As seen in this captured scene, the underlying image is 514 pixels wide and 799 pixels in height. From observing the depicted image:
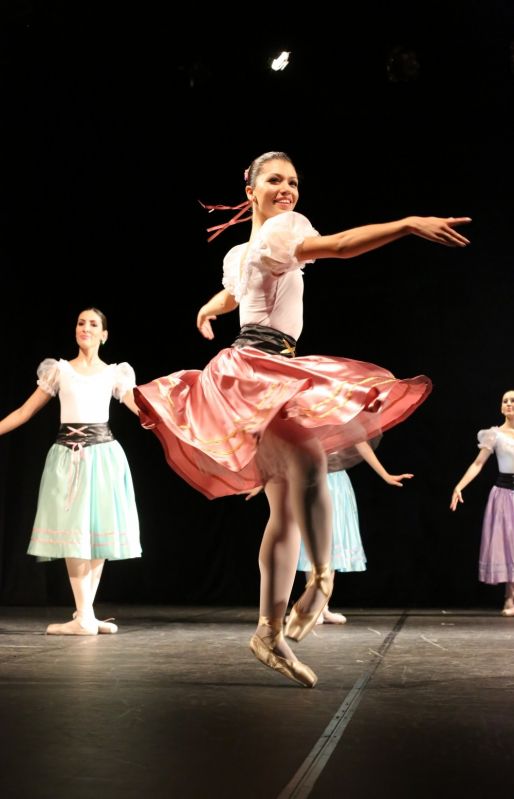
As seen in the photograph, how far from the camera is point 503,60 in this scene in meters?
5.24

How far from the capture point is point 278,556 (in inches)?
91.4

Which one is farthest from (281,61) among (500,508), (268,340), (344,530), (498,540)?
(268,340)

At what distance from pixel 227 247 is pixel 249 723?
4826mm

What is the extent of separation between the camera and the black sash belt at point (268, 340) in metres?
2.42

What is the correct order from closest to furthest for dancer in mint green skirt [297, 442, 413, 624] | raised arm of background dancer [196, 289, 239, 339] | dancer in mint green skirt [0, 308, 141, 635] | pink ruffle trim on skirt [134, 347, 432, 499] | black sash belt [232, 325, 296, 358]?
pink ruffle trim on skirt [134, 347, 432, 499], black sash belt [232, 325, 296, 358], raised arm of background dancer [196, 289, 239, 339], dancer in mint green skirt [0, 308, 141, 635], dancer in mint green skirt [297, 442, 413, 624]

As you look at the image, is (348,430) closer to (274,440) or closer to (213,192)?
(274,440)

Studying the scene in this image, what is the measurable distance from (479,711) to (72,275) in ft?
16.0

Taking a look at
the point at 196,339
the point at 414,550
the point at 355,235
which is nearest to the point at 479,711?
the point at 355,235

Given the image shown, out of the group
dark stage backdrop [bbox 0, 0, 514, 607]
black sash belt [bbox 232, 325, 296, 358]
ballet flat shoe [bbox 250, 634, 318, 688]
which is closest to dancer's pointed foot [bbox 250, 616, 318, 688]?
ballet flat shoe [bbox 250, 634, 318, 688]

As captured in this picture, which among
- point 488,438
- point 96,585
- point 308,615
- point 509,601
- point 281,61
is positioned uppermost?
point 281,61

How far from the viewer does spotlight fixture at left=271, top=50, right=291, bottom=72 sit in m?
5.28

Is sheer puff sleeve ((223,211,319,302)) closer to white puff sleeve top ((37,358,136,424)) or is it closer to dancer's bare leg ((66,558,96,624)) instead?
white puff sleeve top ((37,358,136,424))

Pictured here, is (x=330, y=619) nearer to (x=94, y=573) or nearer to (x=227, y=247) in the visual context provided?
(x=94, y=573)

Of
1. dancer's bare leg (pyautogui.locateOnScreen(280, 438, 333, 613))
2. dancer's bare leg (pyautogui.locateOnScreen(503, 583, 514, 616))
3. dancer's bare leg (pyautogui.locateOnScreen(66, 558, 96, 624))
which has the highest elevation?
dancer's bare leg (pyautogui.locateOnScreen(280, 438, 333, 613))
